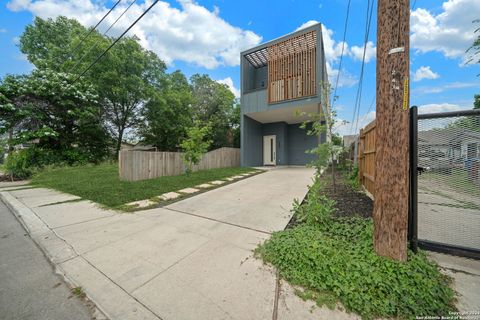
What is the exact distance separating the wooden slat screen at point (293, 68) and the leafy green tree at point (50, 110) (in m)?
11.1

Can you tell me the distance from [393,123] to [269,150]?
12.3 meters

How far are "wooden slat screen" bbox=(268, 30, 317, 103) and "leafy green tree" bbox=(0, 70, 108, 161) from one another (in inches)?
438

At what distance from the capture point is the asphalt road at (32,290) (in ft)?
4.62

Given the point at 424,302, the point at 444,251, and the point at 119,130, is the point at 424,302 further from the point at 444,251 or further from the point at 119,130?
the point at 119,130

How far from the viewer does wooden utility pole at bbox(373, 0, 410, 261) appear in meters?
1.63

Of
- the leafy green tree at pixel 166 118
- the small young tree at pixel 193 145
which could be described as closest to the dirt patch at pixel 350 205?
the small young tree at pixel 193 145

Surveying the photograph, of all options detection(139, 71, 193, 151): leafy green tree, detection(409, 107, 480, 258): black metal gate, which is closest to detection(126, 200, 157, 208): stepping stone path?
detection(409, 107, 480, 258): black metal gate

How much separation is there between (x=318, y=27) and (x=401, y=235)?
1077 cm

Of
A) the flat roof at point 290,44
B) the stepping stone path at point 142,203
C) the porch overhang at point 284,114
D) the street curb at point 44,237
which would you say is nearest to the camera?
the street curb at point 44,237

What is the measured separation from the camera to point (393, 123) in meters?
1.64

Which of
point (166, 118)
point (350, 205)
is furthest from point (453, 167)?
point (166, 118)

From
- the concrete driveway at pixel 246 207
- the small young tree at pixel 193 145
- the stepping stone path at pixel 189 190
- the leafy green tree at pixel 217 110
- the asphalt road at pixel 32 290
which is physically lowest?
the asphalt road at pixel 32 290

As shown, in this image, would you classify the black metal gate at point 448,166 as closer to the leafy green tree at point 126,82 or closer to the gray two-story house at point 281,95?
the gray two-story house at point 281,95

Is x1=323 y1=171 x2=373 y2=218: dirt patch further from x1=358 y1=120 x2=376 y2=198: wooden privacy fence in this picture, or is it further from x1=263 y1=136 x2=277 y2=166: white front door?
x1=263 y1=136 x2=277 y2=166: white front door
